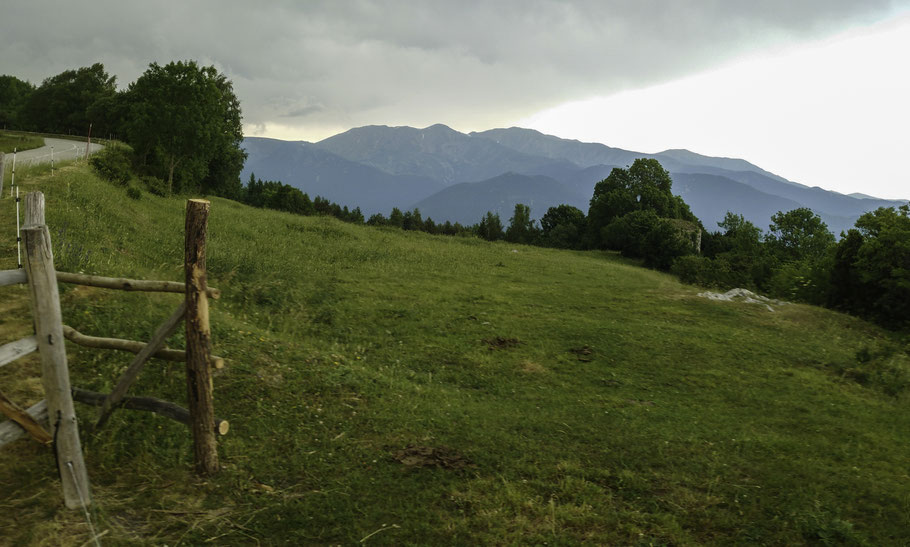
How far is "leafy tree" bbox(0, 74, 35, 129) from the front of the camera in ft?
259

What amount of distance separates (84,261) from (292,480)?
33.5ft

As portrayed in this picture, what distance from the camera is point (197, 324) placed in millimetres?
6418

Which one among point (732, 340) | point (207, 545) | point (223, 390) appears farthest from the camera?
point (732, 340)

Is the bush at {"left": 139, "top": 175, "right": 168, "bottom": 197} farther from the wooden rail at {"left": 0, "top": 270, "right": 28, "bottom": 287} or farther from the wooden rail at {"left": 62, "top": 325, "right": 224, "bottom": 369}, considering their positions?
the wooden rail at {"left": 0, "top": 270, "right": 28, "bottom": 287}

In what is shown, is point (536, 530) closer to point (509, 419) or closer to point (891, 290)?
point (509, 419)

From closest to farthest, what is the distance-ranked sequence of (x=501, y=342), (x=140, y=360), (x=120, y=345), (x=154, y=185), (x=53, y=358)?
1. (x=53, y=358)
2. (x=140, y=360)
3. (x=120, y=345)
4. (x=501, y=342)
5. (x=154, y=185)

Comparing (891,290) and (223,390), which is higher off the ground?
(891,290)

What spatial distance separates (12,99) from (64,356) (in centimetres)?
12286

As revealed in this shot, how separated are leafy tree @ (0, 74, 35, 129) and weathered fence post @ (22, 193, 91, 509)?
101m

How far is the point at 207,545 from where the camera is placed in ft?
19.2

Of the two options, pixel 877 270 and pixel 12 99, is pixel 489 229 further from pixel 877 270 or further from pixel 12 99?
pixel 12 99

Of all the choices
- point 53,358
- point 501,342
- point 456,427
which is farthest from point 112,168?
point 456,427

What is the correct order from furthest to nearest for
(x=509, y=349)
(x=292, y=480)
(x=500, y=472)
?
(x=509, y=349) < (x=500, y=472) < (x=292, y=480)

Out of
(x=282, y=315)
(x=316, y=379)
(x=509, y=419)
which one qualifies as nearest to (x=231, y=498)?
(x=316, y=379)
